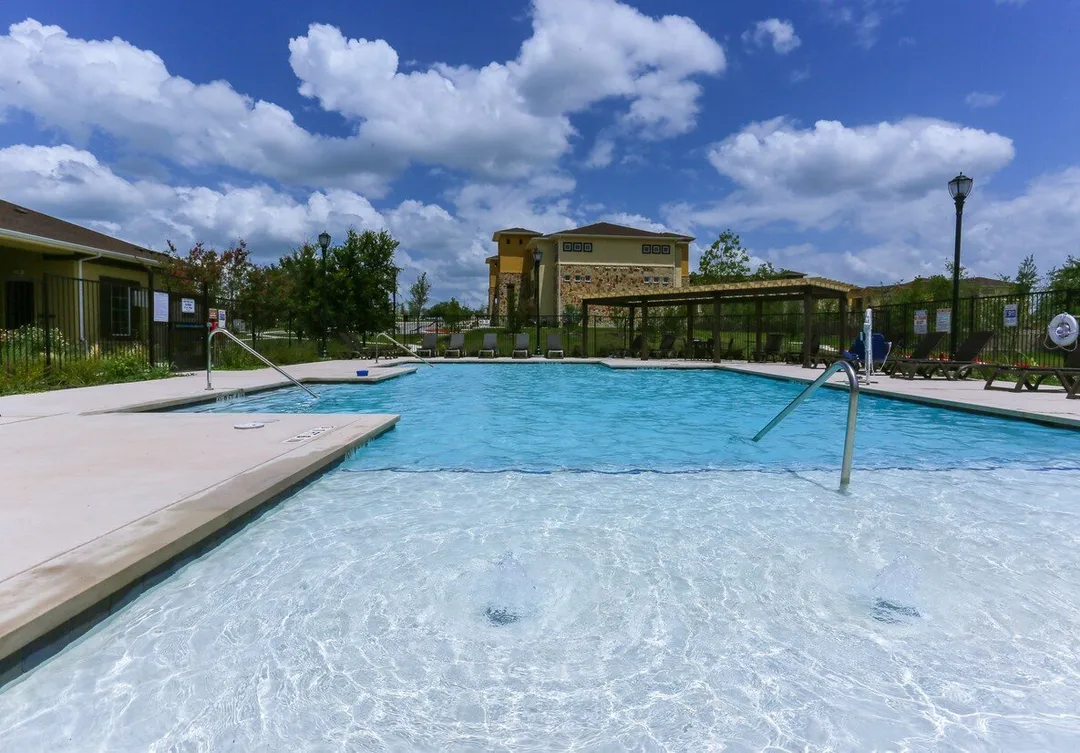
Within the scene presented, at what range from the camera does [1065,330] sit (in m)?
10.9

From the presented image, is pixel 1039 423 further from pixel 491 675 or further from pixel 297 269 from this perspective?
pixel 297 269

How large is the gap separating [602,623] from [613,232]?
159 ft

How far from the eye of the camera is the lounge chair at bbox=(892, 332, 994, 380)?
43.8 ft

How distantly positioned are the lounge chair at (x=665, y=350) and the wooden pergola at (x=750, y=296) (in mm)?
801

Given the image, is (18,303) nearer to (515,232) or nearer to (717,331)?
(717,331)

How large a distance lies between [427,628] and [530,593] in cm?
63

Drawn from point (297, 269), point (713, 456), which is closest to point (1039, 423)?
point (713, 456)

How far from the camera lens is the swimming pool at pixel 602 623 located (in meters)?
2.24

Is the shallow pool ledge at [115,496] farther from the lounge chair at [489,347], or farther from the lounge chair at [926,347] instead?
the lounge chair at [489,347]

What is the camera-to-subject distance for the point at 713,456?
694cm

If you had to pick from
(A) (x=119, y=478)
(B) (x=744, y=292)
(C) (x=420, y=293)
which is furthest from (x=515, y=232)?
(A) (x=119, y=478)

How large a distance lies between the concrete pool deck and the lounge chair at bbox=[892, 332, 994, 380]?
139 inches

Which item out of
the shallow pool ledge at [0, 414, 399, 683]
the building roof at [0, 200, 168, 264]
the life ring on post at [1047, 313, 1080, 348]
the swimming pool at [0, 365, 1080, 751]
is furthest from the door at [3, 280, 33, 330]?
the life ring on post at [1047, 313, 1080, 348]

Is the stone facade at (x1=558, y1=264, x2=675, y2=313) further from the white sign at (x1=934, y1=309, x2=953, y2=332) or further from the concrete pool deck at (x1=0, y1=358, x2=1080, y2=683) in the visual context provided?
the concrete pool deck at (x1=0, y1=358, x2=1080, y2=683)
